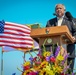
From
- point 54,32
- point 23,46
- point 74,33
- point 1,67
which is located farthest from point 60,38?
point 23,46

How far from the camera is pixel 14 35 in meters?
14.2

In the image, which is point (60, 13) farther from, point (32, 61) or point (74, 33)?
point (32, 61)

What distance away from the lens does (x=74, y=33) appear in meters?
5.33

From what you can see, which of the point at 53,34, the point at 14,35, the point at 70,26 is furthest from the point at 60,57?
the point at 14,35

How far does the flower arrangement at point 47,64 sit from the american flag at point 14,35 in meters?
9.12

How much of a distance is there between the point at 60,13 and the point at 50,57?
112 centimetres

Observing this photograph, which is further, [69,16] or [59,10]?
[69,16]

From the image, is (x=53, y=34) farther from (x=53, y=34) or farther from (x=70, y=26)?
(x=70, y=26)

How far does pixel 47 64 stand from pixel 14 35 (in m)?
10.1

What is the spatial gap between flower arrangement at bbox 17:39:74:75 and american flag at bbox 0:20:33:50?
912 cm

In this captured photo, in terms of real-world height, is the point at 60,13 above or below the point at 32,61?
above

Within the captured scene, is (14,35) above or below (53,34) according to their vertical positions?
above

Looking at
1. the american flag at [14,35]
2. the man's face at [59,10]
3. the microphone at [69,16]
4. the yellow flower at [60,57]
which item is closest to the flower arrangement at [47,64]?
the yellow flower at [60,57]

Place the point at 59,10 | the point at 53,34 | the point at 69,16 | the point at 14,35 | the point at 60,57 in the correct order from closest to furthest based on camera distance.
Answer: the point at 60,57 < the point at 53,34 < the point at 59,10 < the point at 69,16 < the point at 14,35
